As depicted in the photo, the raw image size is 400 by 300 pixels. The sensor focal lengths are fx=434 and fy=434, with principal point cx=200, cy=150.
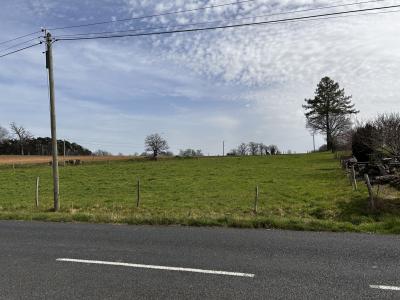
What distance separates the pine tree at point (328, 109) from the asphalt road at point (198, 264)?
7507 centimetres

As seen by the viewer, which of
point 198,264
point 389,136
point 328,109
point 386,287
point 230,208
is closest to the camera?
point 386,287

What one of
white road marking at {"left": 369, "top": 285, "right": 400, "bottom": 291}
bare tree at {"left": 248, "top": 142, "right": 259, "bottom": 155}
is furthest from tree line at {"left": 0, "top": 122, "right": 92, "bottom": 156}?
white road marking at {"left": 369, "top": 285, "right": 400, "bottom": 291}

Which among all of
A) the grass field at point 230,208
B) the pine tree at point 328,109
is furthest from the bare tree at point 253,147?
the grass field at point 230,208

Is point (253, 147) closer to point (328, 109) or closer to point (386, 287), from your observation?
point (328, 109)

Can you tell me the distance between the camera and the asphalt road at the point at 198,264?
607 cm

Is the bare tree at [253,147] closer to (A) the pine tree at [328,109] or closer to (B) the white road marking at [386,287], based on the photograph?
(A) the pine tree at [328,109]

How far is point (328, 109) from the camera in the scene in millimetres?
82125

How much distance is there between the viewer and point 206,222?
12.7 m

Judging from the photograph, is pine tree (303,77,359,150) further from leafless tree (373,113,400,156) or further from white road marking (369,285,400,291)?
white road marking (369,285,400,291)

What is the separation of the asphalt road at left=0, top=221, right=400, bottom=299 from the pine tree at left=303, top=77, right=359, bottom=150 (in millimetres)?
75066

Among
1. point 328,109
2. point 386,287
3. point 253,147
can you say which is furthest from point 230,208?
point 253,147

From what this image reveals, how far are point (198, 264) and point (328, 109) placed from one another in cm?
7905

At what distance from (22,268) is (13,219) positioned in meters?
8.00

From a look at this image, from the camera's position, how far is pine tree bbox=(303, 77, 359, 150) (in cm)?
8219
